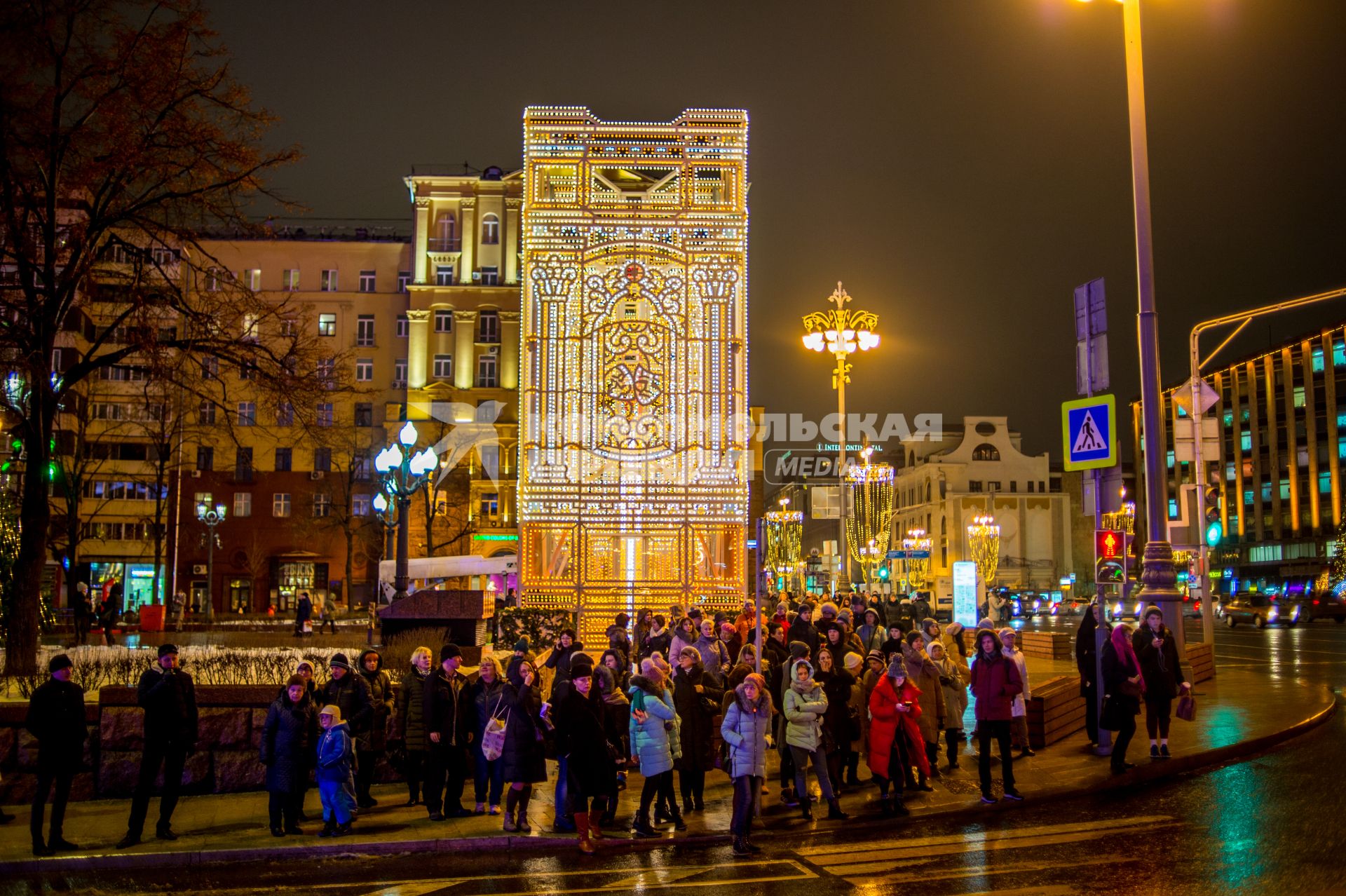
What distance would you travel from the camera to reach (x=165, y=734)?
10750mm

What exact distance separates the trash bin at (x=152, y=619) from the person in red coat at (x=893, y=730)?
28850 millimetres

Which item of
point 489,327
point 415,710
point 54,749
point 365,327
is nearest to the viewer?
point 54,749

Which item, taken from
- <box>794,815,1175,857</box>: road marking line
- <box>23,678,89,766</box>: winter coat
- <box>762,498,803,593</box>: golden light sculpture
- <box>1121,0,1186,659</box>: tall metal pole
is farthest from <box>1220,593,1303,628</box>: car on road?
<box>23,678,89,766</box>: winter coat

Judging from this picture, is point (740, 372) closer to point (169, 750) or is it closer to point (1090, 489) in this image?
point (1090, 489)

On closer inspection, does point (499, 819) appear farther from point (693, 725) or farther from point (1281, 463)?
point (1281, 463)

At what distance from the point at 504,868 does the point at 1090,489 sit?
28.7ft

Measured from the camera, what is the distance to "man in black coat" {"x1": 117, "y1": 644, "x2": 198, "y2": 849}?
1055cm

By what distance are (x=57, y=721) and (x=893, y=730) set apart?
25.6 feet

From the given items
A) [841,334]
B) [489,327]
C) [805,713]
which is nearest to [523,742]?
[805,713]

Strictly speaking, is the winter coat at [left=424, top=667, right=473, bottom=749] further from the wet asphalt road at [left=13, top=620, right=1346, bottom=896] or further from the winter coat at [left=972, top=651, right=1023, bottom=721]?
the winter coat at [left=972, top=651, right=1023, bottom=721]

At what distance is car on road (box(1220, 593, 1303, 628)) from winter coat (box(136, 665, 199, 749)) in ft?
164

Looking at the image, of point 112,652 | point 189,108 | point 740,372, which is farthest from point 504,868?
point 740,372

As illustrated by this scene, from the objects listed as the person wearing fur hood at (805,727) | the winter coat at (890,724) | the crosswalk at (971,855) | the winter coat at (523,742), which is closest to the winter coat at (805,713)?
the person wearing fur hood at (805,727)

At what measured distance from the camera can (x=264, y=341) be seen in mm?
18922
